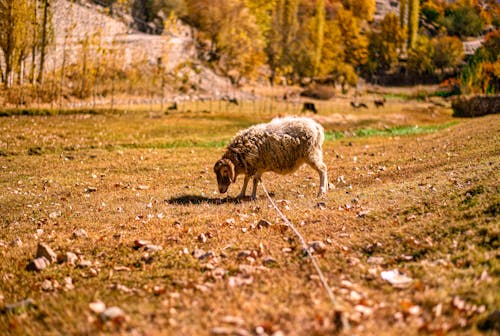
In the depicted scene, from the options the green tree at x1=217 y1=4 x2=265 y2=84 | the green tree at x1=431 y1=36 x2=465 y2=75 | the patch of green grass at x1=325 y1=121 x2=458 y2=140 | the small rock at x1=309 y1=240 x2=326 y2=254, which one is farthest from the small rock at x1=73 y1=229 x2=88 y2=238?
the green tree at x1=431 y1=36 x2=465 y2=75

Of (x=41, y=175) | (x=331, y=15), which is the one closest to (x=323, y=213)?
(x=41, y=175)

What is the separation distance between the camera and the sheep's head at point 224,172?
38.4 feet

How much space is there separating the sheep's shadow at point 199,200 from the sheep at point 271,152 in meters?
0.25

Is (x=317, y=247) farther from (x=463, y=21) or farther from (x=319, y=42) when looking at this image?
(x=463, y=21)

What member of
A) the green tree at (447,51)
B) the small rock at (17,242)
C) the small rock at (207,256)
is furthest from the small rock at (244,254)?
the green tree at (447,51)

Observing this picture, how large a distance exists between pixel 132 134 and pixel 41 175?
33.0ft

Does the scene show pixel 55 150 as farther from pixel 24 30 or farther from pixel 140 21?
pixel 140 21

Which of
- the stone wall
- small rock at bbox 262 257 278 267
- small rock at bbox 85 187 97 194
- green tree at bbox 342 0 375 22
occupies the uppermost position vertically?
green tree at bbox 342 0 375 22

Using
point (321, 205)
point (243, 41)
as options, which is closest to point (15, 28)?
point (243, 41)

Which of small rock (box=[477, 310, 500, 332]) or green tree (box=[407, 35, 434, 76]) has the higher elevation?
green tree (box=[407, 35, 434, 76])

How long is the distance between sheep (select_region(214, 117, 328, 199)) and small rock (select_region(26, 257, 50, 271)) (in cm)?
543

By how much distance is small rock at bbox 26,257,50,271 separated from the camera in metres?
7.03

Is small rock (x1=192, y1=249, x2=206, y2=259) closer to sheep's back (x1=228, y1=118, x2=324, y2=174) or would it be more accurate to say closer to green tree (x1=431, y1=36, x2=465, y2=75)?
sheep's back (x1=228, y1=118, x2=324, y2=174)

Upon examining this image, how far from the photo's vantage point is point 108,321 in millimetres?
4875
